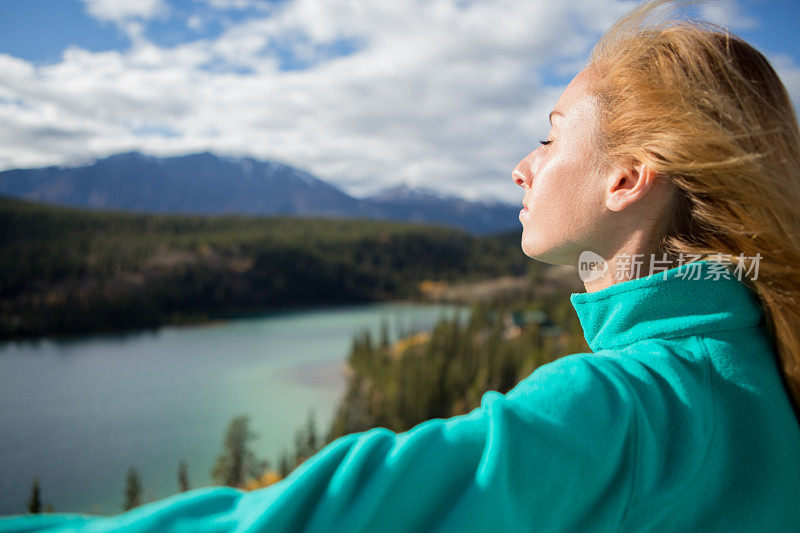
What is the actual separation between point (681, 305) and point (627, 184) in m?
0.10

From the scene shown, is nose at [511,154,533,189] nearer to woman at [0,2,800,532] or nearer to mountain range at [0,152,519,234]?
woman at [0,2,800,532]

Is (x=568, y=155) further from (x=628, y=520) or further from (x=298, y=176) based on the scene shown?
(x=298, y=176)

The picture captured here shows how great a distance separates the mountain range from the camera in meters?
98.6

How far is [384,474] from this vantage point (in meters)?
0.25

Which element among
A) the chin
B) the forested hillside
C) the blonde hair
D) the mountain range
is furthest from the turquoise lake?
the mountain range

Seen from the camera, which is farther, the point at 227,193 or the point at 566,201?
the point at 227,193

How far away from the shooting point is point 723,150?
39cm

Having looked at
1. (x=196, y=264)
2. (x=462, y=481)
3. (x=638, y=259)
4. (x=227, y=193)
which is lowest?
(x=462, y=481)

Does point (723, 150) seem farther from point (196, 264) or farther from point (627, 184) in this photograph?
point (196, 264)

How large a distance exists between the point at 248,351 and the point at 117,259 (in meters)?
10.4

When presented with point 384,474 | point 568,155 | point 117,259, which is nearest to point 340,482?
point 384,474

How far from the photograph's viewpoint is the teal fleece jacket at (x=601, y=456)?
0.82ft

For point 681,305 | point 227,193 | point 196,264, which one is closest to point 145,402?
point 196,264

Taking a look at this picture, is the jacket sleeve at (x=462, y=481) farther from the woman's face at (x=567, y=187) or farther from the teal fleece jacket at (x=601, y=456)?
the woman's face at (x=567, y=187)
